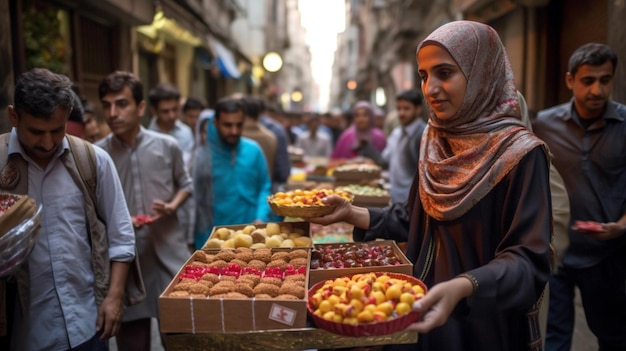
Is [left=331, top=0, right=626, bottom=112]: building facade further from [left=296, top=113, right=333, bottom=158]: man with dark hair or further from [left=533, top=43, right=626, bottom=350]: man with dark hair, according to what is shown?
[left=296, top=113, right=333, bottom=158]: man with dark hair

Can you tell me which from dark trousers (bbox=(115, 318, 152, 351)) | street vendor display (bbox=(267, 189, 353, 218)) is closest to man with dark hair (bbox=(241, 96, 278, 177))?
dark trousers (bbox=(115, 318, 152, 351))

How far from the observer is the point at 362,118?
917 cm

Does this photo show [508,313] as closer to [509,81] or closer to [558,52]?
[509,81]

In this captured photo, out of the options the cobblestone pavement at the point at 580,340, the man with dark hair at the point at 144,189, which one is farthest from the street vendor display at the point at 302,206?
the cobblestone pavement at the point at 580,340

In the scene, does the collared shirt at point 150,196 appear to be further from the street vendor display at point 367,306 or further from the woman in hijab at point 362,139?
the woman in hijab at point 362,139

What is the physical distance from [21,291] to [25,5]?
458cm

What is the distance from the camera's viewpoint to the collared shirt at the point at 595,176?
12.2ft

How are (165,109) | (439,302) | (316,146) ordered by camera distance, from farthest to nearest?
(316,146)
(165,109)
(439,302)

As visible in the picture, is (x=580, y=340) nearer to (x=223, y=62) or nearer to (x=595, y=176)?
(x=595, y=176)

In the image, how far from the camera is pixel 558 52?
7.61 meters

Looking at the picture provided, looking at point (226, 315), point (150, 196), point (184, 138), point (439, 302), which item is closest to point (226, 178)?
point (150, 196)

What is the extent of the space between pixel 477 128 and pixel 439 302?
0.76 meters

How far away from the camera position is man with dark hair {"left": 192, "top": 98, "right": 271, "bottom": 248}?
4.98 metres

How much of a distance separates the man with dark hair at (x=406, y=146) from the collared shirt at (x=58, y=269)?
4040 millimetres
